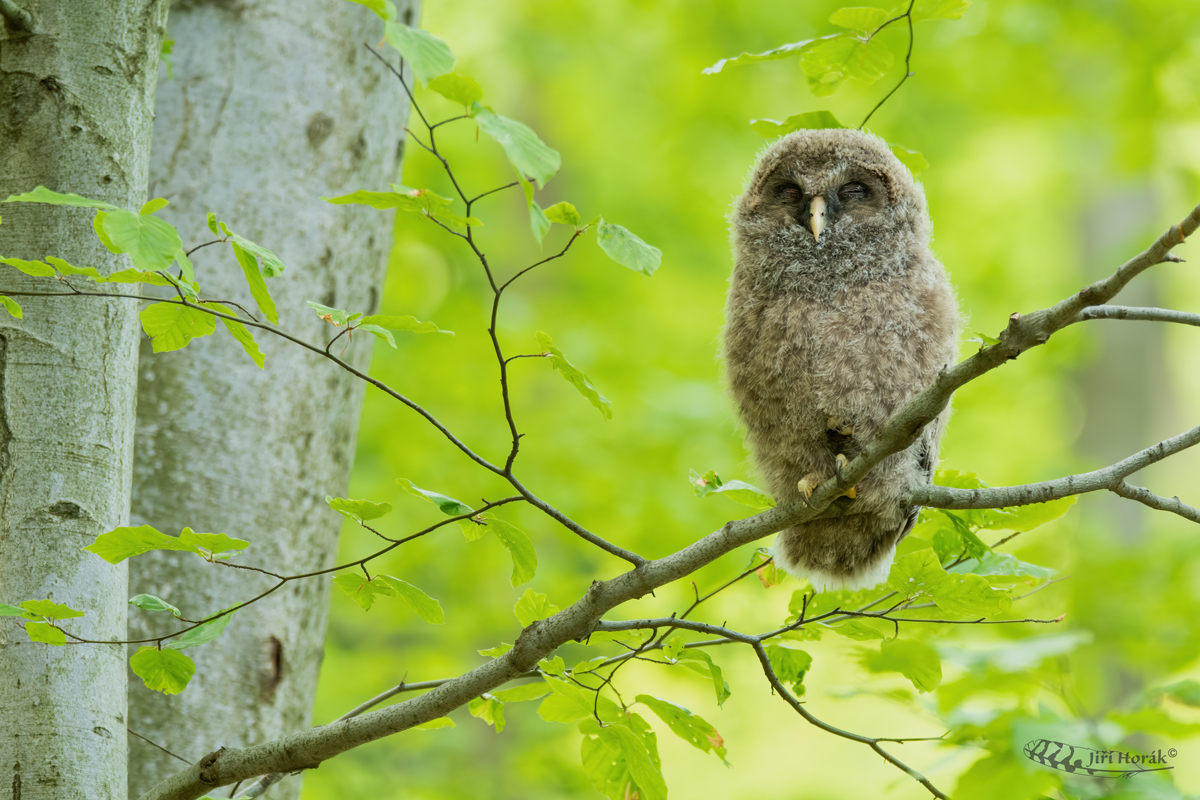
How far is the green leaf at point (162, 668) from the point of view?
162cm

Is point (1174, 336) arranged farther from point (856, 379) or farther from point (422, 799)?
point (856, 379)

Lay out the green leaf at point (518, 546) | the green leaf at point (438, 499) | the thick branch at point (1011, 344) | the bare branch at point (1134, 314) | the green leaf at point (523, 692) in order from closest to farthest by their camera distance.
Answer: the thick branch at point (1011, 344) → the bare branch at point (1134, 314) → the green leaf at point (438, 499) → the green leaf at point (518, 546) → the green leaf at point (523, 692)

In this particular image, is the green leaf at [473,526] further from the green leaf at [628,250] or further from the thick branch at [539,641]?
the green leaf at [628,250]

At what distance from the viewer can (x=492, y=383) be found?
6086 mm

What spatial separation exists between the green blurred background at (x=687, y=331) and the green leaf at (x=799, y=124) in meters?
2.09

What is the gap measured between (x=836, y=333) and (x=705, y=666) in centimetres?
75

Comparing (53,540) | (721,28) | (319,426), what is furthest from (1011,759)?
(721,28)

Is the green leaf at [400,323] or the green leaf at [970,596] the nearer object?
the green leaf at [400,323]

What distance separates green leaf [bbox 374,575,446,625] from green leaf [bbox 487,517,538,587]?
165mm

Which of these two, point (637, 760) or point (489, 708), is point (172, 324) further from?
point (637, 760)

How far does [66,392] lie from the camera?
5.54ft

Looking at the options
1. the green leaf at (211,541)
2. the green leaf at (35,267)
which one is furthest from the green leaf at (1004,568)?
the green leaf at (35,267)

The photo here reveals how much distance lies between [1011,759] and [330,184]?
8.01 ft

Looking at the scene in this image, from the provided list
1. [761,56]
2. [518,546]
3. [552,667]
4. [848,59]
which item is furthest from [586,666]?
[848,59]
